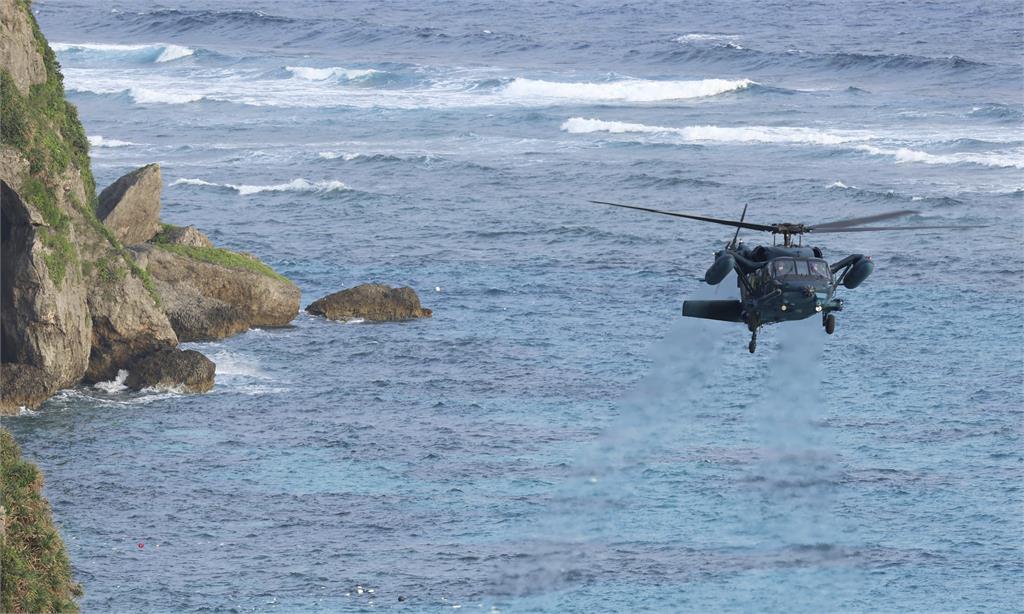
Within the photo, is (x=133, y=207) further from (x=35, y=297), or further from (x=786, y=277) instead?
(x=786, y=277)

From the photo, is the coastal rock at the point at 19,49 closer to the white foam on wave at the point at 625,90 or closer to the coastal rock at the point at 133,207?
the coastal rock at the point at 133,207

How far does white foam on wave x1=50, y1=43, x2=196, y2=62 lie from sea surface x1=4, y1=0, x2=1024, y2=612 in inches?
901

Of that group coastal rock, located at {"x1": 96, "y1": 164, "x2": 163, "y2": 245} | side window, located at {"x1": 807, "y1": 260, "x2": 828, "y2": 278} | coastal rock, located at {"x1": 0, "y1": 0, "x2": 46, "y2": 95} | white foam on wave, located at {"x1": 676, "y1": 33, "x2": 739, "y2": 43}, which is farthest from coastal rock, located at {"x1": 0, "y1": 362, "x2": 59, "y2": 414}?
white foam on wave, located at {"x1": 676, "y1": 33, "x2": 739, "y2": 43}

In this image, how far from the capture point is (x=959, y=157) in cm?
10238

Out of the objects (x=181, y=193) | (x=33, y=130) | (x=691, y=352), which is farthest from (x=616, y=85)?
(x=33, y=130)

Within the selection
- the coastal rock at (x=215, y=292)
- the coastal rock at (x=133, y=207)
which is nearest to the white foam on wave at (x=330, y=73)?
the coastal rock at (x=133, y=207)

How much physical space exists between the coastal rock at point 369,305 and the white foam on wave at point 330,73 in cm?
6694

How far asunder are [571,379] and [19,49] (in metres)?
23.7

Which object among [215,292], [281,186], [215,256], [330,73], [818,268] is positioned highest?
[818,268]

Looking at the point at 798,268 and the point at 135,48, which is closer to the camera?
the point at 798,268

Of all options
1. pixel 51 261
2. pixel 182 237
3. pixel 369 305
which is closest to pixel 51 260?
pixel 51 261

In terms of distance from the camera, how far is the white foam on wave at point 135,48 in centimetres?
15325

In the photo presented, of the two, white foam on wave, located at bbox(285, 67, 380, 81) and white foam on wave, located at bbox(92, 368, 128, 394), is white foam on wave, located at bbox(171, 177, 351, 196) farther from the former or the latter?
white foam on wave, located at bbox(285, 67, 380, 81)

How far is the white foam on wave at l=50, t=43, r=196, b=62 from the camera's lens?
503 feet
